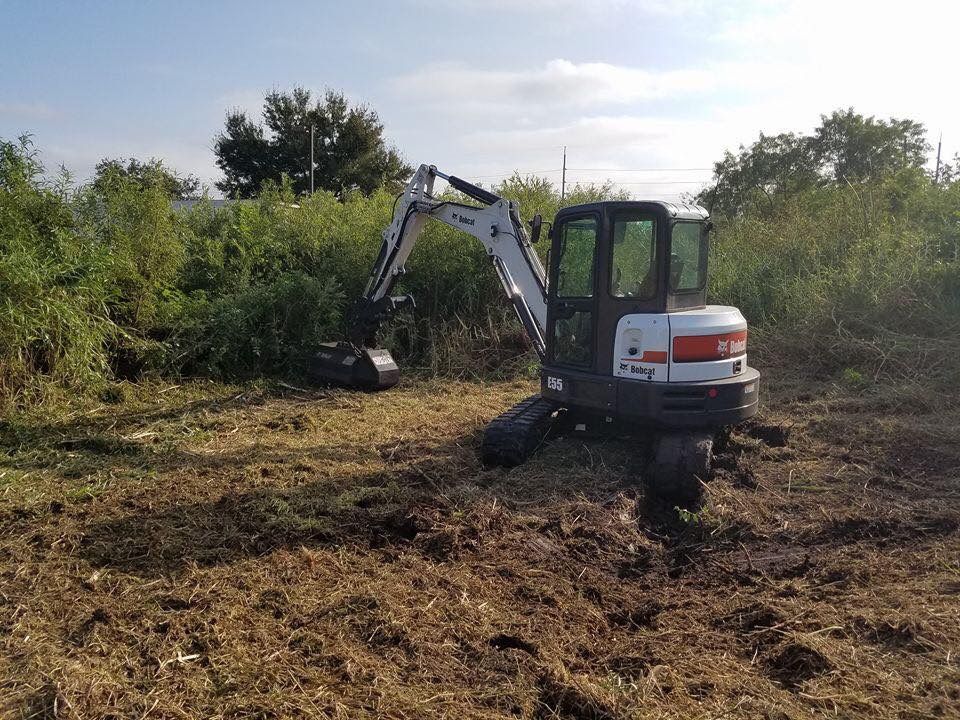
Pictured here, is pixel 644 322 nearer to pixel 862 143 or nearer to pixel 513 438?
pixel 513 438

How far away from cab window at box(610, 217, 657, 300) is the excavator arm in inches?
48.5

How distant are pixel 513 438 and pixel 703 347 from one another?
1487 millimetres

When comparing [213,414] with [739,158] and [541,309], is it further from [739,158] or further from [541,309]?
[739,158]

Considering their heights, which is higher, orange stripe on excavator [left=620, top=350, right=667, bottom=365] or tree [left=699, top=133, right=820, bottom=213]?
tree [left=699, top=133, right=820, bottom=213]

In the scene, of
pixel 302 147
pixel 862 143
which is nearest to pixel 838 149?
pixel 862 143

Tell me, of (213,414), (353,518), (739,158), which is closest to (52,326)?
(213,414)

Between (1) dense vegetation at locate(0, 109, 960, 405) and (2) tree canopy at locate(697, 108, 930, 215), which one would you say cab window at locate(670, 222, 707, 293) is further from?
(2) tree canopy at locate(697, 108, 930, 215)

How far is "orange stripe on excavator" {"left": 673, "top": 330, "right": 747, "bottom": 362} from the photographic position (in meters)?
4.80

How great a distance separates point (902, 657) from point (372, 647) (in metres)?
2.08

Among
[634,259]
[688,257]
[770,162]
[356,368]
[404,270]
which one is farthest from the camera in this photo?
[770,162]

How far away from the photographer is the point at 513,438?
5.23 metres

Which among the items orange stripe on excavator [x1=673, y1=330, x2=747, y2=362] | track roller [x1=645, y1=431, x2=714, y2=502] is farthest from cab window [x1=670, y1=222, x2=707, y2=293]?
track roller [x1=645, y1=431, x2=714, y2=502]

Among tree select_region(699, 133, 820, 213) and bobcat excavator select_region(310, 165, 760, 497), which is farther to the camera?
tree select_region(699, 133, 820, 213)

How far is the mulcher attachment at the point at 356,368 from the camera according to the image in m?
8.20
